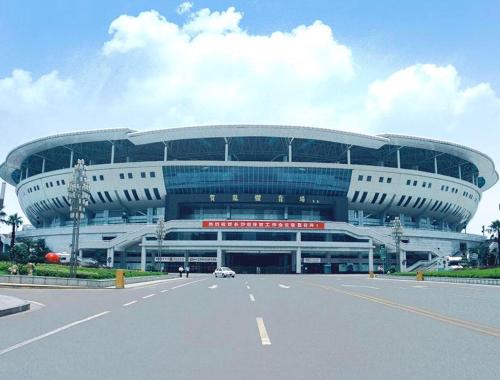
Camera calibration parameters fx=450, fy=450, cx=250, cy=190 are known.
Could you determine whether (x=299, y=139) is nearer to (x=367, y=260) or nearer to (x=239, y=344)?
(x=367, y=260)

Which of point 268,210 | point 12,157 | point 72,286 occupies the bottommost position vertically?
point 72,286

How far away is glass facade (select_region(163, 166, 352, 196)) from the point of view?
256 ft

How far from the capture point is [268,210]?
84.2m

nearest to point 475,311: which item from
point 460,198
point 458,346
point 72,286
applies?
point 458,346

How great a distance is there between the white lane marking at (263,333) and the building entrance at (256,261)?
7322 cm

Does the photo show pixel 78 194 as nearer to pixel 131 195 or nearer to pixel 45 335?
pixel 45 335

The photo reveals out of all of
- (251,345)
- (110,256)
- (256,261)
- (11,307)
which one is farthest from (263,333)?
(256,261)

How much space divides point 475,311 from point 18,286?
22.0 m

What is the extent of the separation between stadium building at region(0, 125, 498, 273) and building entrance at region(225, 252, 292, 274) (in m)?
0.20

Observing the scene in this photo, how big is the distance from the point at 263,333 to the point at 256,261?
77.4 meters

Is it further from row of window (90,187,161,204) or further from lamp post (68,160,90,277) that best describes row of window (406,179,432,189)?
lamp post (68,160,90,277)

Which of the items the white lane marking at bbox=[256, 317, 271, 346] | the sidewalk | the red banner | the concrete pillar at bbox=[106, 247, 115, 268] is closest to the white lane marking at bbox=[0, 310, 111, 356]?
the sidewalk

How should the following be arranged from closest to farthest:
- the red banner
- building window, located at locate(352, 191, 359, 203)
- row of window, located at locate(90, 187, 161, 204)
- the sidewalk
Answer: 1. the sidewalk
2. the red banner
3. row of window, located at locate(90, 187, 161, 204)
4. building window, located at locate(352, 191, 359, 203)

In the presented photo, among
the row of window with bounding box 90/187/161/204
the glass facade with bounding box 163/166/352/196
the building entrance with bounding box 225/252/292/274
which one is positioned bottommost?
the building entrance with bounding box 225/252/292/274
